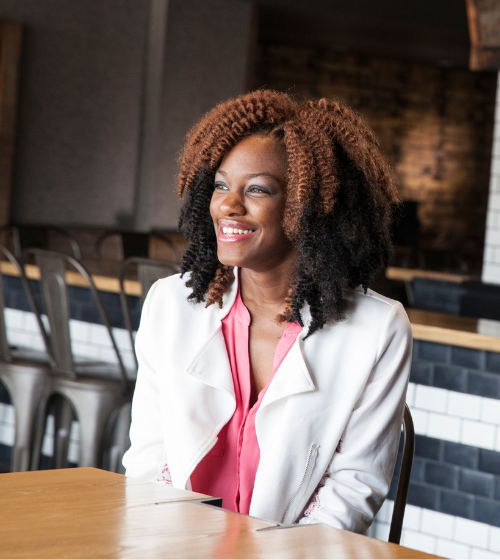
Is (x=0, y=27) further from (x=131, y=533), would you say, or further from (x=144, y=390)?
(x=131, y=533)

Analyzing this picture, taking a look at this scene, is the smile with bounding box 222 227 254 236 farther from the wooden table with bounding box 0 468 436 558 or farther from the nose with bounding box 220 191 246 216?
the wooden table with bounding box 0 468 436 558

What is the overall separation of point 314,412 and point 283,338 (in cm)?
17

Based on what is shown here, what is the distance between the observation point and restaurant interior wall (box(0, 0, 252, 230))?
661 cm

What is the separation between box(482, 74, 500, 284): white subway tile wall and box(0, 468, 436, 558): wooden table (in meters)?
3.79

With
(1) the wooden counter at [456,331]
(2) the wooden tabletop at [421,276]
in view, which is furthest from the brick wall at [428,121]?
(1) the wooden counter at [456,331]

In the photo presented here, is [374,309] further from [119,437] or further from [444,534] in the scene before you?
[119,437]

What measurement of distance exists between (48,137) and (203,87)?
4.35 feet

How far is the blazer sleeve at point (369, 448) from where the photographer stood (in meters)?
1.45

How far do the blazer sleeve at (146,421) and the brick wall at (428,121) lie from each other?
27.5 feet

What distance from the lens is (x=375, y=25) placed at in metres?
7.59

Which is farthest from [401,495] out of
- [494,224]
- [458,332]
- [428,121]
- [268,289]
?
[428,121]

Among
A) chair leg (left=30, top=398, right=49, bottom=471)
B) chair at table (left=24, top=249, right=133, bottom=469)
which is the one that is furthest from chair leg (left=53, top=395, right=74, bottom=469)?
chair leg (left=30, top=398, right=49, bottom=471)

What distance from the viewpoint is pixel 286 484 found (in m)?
1.44

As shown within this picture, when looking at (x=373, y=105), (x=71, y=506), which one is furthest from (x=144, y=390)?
(x=373, y=105)
